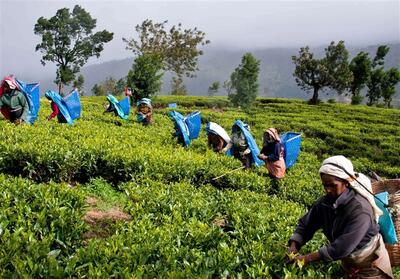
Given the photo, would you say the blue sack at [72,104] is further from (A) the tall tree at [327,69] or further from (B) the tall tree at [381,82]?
(B) the tall tree at [381,82]

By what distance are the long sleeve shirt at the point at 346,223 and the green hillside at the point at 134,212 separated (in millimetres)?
354

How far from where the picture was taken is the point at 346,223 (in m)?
3.42

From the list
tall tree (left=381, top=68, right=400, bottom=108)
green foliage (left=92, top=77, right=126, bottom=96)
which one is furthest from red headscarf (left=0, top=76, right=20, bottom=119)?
tall tree (left=381, top=68, right=400, bottom=108)

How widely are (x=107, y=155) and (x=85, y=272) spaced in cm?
463

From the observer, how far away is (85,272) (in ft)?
10.9

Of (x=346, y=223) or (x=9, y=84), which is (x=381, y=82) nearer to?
(x=9, y=84)

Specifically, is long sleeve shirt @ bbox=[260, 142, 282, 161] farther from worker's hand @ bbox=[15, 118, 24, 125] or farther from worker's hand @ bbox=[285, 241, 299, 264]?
worker's hand @ bbox=[15, 118, 24, 125]

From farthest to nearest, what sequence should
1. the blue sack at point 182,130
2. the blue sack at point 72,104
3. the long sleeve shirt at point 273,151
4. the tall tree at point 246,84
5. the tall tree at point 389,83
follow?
the tall tree at point 389,83
the tall tree at point 246,84
the blue sack at point 72,104
the blue sack at point 182,130
the long sleeve shirt at point 273,151

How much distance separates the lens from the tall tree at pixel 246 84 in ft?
109

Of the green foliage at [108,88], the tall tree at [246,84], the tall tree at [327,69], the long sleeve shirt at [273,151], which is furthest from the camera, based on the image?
the green foliage at [108,88]

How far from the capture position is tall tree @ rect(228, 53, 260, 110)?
33156 mm

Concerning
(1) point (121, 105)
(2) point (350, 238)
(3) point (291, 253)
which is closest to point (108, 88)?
(1) point (121, 105)

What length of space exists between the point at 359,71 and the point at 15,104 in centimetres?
4487

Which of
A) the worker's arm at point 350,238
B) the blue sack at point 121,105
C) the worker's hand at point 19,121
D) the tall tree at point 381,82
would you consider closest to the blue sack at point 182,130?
the worker's hand at point 19,121
